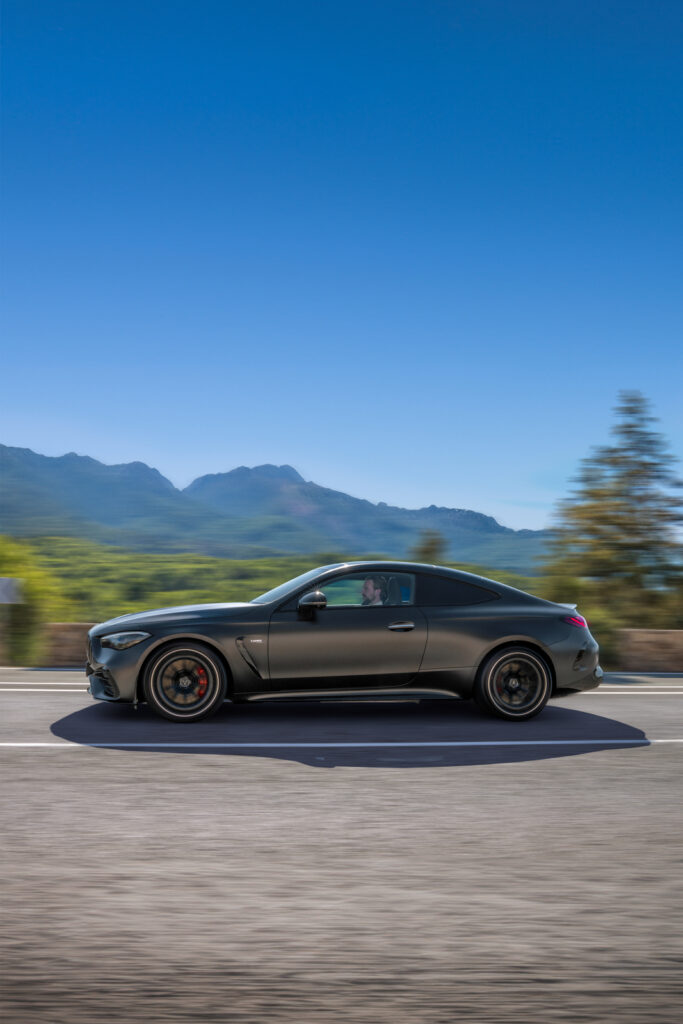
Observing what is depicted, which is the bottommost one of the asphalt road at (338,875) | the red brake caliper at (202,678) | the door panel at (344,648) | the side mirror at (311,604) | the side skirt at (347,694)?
the asphalt road at (338,875)

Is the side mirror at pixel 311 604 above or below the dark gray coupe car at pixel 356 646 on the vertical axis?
above

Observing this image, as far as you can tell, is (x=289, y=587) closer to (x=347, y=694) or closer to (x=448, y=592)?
(x=347, y=694)

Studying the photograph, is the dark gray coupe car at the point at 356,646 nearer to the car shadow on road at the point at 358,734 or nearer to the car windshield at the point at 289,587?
the car windshield at the point at 289,587

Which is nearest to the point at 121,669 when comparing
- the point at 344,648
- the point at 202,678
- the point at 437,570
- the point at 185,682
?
the point at 185,682

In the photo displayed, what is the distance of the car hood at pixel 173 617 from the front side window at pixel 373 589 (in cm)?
76

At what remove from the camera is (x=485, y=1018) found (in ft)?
9.65

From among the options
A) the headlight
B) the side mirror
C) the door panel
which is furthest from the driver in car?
the headlight

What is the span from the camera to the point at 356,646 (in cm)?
820

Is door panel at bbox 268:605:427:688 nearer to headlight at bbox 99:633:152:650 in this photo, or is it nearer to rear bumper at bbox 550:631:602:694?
headlight at bbox 99:633:152:650

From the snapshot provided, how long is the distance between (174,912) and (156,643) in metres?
4.34

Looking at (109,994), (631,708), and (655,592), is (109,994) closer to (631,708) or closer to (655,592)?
(631,708)

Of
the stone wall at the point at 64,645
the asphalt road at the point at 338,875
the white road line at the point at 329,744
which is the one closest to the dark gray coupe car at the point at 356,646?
the asphalt road at the point at 338,875

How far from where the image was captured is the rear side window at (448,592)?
8555 millimetres

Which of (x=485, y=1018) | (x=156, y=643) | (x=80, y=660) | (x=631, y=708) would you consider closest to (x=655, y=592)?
(x=631, y=708)
